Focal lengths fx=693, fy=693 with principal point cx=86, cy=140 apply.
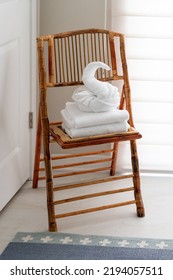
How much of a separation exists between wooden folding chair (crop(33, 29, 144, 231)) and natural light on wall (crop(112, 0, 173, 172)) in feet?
0.30

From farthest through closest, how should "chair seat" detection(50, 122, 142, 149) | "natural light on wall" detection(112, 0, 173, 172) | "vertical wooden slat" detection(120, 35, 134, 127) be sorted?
1. "natural light on wall" detection(112, 0, 173, 172)
2. "vertical wooden slat" detection(120, 35, 134, 127)
3. "chair seat" detection(50, 122, 142, 149)

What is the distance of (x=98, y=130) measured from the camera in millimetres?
2799

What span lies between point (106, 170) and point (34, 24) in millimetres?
827

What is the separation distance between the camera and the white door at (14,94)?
2898 mm

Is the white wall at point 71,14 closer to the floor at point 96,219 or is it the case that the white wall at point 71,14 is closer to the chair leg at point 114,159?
the chair leg at point 114,159

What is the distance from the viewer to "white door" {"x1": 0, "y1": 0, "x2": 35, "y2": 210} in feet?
9.51

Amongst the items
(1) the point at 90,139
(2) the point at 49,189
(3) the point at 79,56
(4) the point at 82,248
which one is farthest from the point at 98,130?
(3) the point at 79,56

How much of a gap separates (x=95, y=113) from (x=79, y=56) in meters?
0.55

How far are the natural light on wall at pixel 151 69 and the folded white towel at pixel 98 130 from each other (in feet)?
1.92

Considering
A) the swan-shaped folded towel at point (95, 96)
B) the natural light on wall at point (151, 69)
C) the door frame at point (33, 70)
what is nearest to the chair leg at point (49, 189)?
the swan-shaped folded towel at point (95, 96)

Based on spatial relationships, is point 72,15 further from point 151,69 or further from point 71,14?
point 151,69

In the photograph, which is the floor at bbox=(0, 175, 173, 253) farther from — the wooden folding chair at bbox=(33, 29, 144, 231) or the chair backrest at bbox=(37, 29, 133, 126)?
the chair backrest at bbox=(37, 29, 133, 126)

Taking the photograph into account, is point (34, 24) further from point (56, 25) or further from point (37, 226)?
point (37, 226)

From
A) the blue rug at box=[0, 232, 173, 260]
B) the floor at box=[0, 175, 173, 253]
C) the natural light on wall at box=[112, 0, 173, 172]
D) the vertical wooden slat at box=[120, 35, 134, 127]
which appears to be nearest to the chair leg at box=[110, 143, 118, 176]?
the natural light on wall at box=[112, 0, 173, 172]
